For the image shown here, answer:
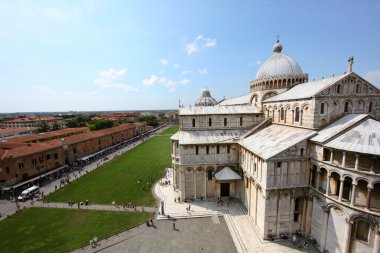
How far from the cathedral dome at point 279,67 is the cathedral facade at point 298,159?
174 millimetres

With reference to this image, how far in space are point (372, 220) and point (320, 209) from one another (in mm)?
3915

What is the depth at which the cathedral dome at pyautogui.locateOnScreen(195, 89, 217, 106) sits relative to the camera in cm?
5528

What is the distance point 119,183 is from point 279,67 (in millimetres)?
32319

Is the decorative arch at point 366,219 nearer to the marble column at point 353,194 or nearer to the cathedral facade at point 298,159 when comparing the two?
the cathedral facade at point 298,159

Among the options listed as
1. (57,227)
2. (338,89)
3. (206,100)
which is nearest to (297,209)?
(338,89)

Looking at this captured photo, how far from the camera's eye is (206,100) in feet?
184

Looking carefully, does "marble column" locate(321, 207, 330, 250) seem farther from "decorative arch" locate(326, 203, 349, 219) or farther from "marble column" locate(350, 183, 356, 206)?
"marble column" locate(350, 183, 356, 206)

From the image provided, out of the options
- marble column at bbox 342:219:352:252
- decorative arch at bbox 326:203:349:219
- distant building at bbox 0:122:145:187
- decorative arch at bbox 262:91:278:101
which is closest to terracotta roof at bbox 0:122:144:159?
distant building at bbox 0:122:145:187

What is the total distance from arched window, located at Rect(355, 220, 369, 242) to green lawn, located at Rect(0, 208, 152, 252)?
20403 mm

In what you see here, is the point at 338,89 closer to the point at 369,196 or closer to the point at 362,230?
the point at 369,196

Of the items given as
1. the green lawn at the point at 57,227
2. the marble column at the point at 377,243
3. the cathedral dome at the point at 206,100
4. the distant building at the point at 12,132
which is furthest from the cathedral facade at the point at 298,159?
the distant building at the point at 12,132

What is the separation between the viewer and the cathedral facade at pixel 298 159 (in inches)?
616

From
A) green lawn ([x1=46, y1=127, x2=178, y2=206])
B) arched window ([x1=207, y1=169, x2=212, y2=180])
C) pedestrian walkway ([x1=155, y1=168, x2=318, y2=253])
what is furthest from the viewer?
green lawn ([x1=46, y1=127, x2=178, y2=206])

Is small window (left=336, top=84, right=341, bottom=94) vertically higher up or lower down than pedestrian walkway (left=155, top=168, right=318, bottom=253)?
higher up
